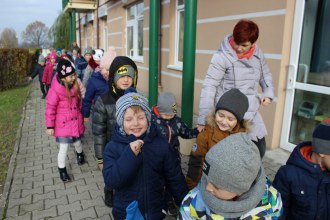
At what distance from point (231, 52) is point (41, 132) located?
4862 millimetres

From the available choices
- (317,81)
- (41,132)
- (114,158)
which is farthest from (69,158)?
(317,81)

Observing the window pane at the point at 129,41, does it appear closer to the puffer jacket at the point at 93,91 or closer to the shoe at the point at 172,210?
the puffer jacket at the point at 93,91

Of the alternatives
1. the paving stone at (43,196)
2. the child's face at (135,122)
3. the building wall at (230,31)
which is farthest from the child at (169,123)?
the building wall at (230,31)

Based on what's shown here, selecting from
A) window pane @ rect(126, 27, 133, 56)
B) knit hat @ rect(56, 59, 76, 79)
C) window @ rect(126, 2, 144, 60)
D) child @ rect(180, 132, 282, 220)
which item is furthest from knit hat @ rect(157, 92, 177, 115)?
window pane @ rect(126, 27, 133, 56)

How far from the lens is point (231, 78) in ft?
8.40

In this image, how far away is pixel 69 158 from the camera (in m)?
4.69

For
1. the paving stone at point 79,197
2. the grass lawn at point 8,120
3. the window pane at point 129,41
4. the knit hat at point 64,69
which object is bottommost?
the grass lawn at point 8,120

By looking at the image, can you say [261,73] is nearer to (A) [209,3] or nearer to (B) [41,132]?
(A) [209,3]

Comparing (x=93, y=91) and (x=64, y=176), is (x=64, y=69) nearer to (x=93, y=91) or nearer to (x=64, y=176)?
(x=93, y=91)

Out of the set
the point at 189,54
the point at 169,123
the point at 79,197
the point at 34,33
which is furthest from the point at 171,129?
the point at 34,33

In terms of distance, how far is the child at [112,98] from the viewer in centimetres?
291

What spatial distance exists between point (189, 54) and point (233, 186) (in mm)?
2579

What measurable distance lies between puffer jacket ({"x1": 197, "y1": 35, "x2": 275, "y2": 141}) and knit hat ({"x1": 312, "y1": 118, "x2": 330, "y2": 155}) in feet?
2.41

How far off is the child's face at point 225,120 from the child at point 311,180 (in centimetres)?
47
